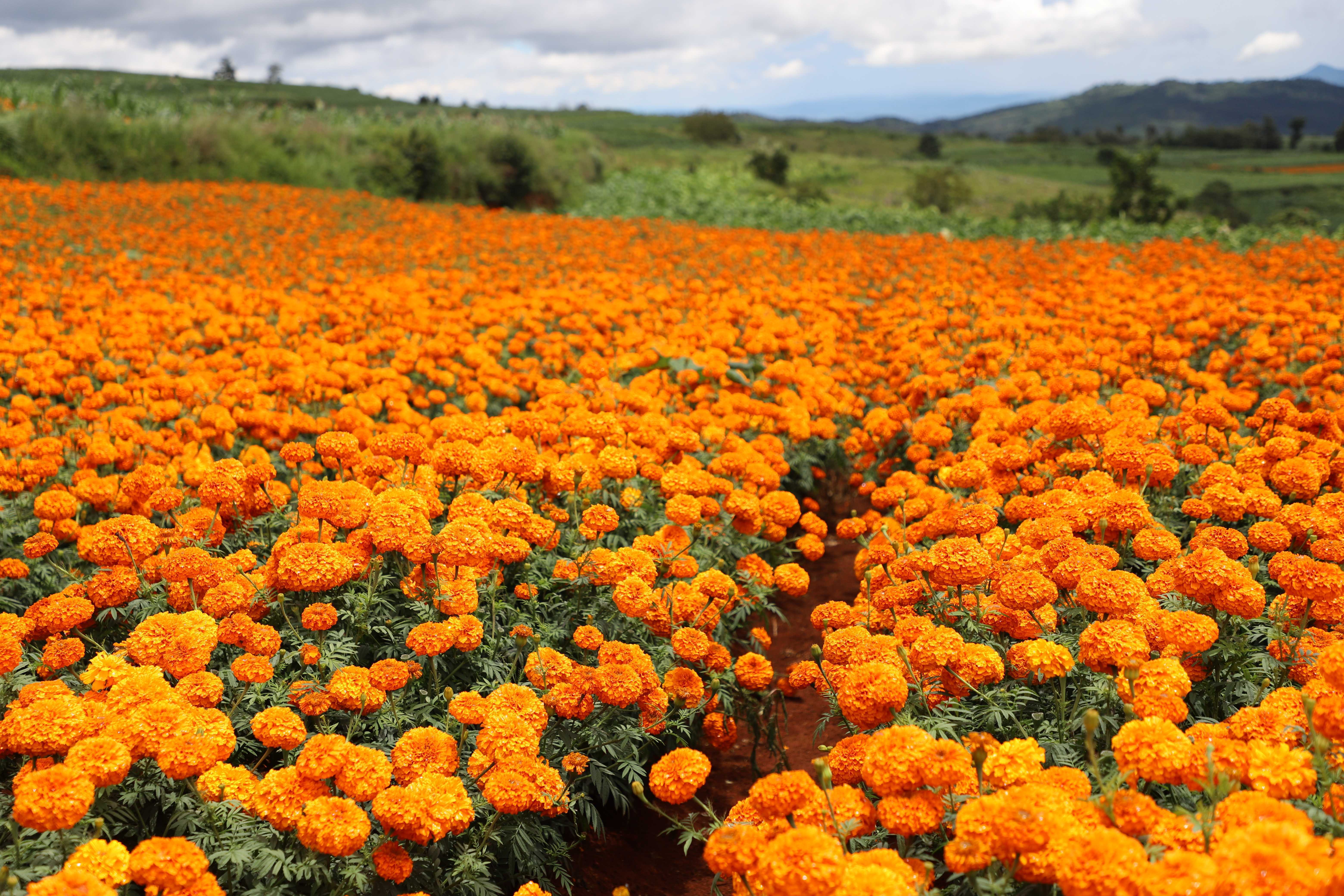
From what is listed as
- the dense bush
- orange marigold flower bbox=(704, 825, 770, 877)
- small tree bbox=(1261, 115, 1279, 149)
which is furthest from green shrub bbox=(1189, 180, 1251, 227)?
small tree bbox=(1261, 115, 1279, 149)

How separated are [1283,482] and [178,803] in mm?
4708

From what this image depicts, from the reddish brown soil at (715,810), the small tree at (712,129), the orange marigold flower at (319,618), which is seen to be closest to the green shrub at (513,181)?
the reddish brown soil at (715,810)

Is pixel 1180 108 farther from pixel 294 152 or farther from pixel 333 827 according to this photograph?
pixel 333 827

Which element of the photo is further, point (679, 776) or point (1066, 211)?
point (1066, 211)

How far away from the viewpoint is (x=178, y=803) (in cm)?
273

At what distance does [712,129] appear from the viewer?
51969 millimetres

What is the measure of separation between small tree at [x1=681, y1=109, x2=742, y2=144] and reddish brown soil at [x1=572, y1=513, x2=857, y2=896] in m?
49.4

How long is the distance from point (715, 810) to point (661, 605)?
1.21m

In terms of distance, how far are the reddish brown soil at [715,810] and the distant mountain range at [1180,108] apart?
441 feet

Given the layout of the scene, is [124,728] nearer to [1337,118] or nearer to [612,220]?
[612,220]

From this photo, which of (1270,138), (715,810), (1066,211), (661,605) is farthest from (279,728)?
(1270,138)

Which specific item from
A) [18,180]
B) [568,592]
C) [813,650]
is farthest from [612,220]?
[813,650]

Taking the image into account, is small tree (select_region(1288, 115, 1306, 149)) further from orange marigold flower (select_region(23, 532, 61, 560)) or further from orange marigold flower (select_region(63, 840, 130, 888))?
orange marigold flower (select_region(63, 840, 130, 888))

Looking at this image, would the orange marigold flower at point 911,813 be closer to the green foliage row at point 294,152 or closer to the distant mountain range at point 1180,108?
the green foliage row at point 294,152
